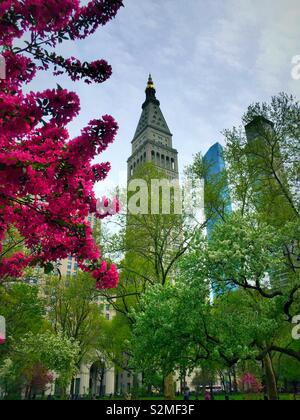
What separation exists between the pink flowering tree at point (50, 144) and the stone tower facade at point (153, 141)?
105 meters

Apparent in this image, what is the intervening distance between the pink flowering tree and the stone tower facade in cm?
10478

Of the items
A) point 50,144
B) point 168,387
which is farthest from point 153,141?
point 50,144

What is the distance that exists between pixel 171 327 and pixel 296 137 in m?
12.4

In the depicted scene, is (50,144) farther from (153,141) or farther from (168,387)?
(153,141)

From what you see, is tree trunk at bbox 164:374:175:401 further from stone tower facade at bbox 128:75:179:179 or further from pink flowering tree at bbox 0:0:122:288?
stone tower facade at bbox 128:75:179:179

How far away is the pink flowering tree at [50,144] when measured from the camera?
511 cm

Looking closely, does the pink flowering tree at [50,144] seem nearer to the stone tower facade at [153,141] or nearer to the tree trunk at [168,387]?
the tree trunk at [168,387]

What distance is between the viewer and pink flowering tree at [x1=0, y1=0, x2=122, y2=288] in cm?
511

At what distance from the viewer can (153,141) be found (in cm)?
11281

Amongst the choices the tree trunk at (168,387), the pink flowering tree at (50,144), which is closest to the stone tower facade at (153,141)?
the tree trunk at (168,387)

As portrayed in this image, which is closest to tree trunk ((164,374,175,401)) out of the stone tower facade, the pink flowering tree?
the pink flowering tree

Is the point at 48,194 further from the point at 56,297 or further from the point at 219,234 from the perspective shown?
the point at 56,297
